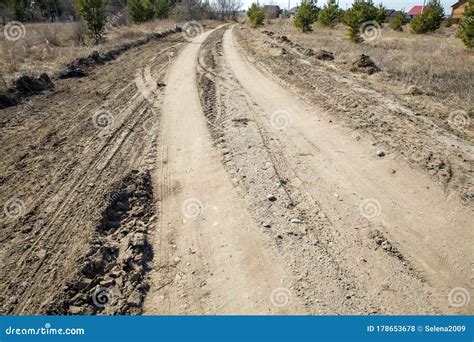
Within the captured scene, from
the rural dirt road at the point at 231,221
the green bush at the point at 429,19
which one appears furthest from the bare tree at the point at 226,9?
the rural dirt road at the point at 231,221

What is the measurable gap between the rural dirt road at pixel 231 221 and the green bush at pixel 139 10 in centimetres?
3658

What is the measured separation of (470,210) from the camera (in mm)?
4621

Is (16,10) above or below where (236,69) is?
above

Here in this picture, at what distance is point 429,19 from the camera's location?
97.0 ft

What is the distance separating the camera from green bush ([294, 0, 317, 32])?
33000 mm

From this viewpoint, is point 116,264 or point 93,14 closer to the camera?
point 116,264

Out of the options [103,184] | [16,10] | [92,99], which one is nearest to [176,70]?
[92,99]

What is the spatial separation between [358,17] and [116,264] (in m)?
27.3

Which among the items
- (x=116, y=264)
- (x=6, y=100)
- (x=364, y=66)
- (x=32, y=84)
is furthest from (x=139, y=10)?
(x=116, y=264)

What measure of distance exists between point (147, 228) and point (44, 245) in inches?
52.2

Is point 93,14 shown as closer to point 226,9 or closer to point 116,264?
point 116,264

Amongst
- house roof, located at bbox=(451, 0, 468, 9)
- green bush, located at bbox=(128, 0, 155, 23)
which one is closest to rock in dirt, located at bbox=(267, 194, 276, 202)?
green bush, located at bbox=(128, 0, 155, 23)
